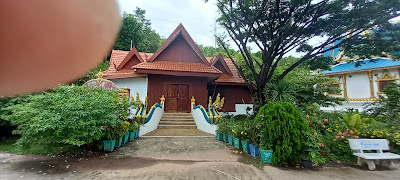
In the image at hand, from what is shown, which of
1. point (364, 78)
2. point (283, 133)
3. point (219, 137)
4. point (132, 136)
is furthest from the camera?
point (364, 78)

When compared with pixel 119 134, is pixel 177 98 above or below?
above

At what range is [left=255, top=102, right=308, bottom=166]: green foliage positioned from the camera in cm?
378

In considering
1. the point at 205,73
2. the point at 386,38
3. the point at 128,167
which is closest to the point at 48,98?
the point at 128,167

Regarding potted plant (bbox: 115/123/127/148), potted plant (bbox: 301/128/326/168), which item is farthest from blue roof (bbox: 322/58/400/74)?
potted plant (bbox: 115/123/127/148)

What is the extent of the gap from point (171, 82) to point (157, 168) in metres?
7.03

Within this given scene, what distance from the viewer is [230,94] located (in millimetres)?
12625

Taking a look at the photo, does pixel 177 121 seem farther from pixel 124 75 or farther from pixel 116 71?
pixel 116 71

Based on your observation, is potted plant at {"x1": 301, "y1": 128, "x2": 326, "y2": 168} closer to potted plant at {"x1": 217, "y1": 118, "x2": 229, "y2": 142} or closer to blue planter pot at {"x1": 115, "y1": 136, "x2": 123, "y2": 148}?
potted plant at {"x1": 217, "y1": 118, "x2": 229, "y2": 142}

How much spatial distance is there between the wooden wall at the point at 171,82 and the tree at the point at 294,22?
3.05 metres

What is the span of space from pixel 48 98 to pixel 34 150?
1.67m

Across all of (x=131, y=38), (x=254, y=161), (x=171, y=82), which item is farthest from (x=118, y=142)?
(x=131, y=38)

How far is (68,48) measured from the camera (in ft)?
9.52

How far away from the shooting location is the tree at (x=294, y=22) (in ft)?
21.1

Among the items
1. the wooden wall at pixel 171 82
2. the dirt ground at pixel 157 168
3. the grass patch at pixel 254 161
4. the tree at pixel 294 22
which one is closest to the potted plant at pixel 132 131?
the dirt ground at pixel 157 168
